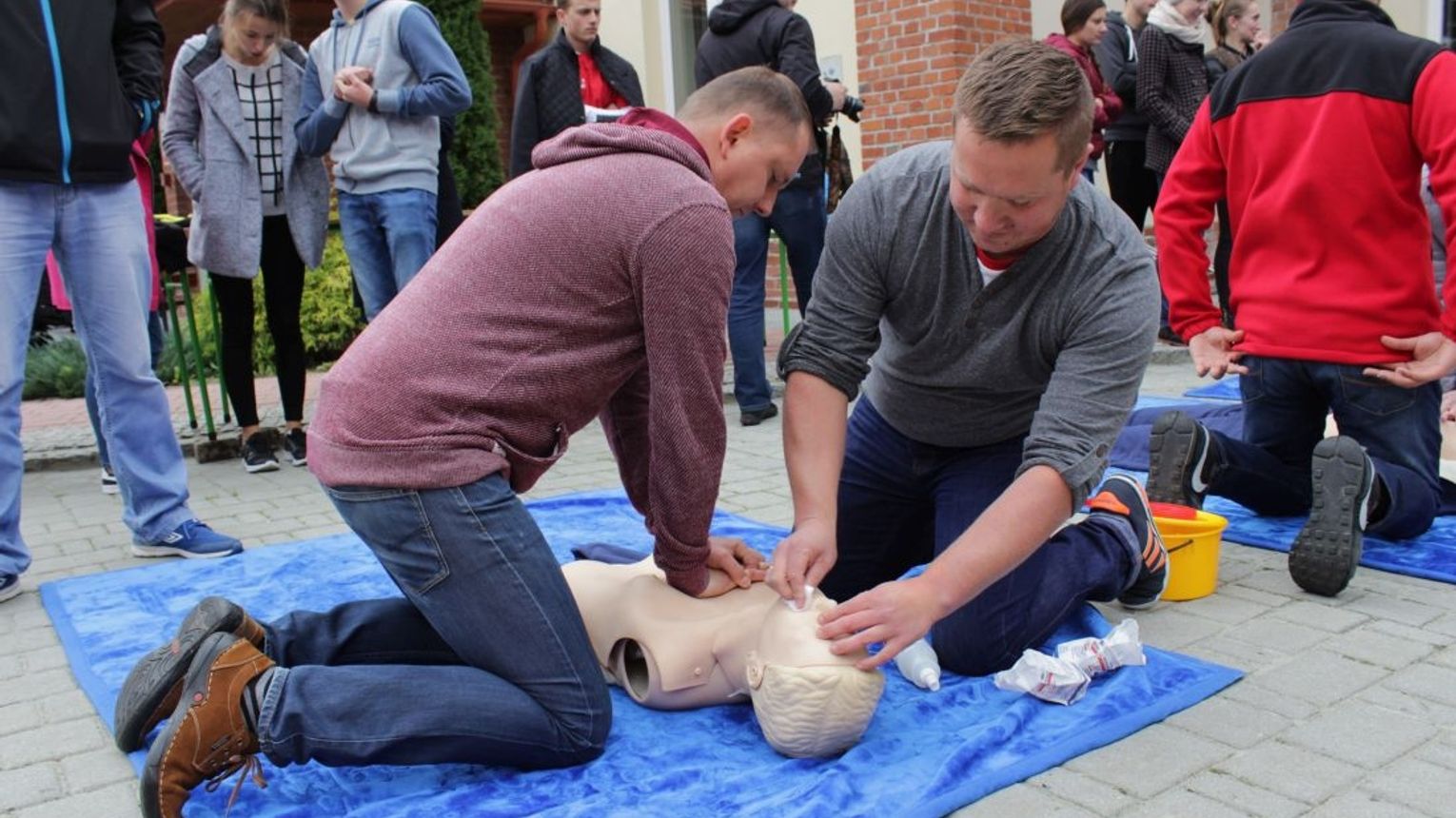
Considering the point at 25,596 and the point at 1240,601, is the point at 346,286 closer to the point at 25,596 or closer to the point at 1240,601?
the point at 25,596

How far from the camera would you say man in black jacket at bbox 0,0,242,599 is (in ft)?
10.6

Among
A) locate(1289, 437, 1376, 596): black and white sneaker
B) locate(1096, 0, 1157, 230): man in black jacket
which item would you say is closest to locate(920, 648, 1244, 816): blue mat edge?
locate(1289, 437, 1376, 596): black and white sneaker

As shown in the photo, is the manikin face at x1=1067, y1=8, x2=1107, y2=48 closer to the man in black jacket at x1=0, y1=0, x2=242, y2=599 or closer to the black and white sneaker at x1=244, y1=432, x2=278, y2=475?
the black and white sneaker at x1=244, y1=432, x2=278, y2=475

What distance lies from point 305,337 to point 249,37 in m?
3.54

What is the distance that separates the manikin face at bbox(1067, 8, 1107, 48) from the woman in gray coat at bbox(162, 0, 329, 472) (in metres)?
3.95

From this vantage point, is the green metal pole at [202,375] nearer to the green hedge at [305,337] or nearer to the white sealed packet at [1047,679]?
the green hedge at [305,337]

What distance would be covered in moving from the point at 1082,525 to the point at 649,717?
1.00 m

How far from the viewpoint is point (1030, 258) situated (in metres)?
2.36

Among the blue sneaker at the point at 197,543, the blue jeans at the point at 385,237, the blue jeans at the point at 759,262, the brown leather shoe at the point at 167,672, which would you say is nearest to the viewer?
the brown leather shoe at the point at 167,672

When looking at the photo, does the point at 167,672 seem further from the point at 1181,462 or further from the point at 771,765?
the point at 1181,462

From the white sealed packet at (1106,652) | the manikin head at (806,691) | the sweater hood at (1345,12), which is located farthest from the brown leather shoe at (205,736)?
the sweater hood at (1345,12)

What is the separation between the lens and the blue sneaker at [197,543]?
3639 mm

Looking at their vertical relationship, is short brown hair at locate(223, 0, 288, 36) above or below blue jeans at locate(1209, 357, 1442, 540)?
above

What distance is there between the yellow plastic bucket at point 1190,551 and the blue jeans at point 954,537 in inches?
10.0
